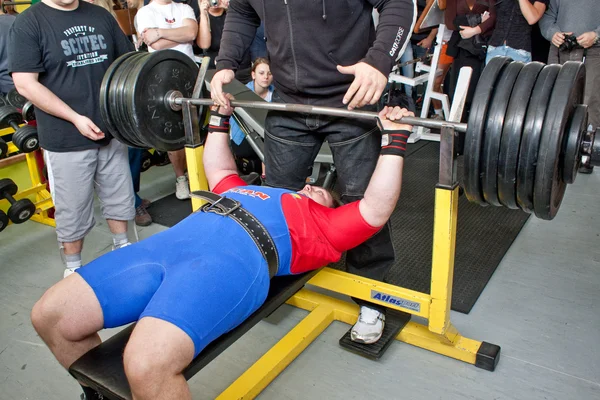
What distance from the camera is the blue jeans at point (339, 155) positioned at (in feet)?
4.98

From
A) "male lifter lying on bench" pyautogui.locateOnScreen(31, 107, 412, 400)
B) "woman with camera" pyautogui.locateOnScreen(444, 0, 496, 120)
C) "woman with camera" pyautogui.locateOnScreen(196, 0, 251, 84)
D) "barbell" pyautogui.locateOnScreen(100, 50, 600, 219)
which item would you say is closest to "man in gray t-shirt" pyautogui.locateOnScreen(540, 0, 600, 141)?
"woman with camera" pyautogui.locateOnScreen(444, 0, 496, 120)

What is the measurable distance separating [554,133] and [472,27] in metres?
2.20

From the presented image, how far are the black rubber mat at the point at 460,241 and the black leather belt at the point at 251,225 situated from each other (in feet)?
2.53

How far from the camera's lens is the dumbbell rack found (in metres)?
2.61

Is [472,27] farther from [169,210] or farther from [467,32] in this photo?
[169,210]

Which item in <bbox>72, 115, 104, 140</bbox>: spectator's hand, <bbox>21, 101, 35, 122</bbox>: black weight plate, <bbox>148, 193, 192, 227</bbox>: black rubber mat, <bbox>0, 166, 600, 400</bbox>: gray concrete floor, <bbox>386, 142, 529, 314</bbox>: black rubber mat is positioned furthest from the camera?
<bbox>148, 193, 192, 227</bbox>: black rubber mat

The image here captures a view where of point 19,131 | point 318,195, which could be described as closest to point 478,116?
point 318,195

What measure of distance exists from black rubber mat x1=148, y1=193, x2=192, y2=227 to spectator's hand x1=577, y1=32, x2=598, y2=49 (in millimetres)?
2202

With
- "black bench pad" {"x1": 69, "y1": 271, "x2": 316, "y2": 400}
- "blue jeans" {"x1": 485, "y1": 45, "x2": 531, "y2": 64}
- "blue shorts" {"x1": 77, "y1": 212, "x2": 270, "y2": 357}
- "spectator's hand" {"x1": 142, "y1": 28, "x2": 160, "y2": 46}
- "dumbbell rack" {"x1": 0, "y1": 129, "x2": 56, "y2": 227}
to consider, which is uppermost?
"spectator's hand" {"x1": 142, "y1": 28, "x2": 160, "y2": 46}

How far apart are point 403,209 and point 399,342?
3.29 ft

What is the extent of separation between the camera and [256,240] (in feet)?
4.25

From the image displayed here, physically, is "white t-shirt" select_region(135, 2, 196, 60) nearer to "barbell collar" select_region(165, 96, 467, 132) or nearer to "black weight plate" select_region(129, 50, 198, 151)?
"black weight plate" select_region(129, 50, 198, 151)

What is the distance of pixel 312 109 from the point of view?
1391 mm

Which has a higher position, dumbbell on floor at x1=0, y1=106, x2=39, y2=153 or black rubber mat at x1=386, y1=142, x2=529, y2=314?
dumbbell on floor at x1=0, y1=106, x2=39, y2=153
